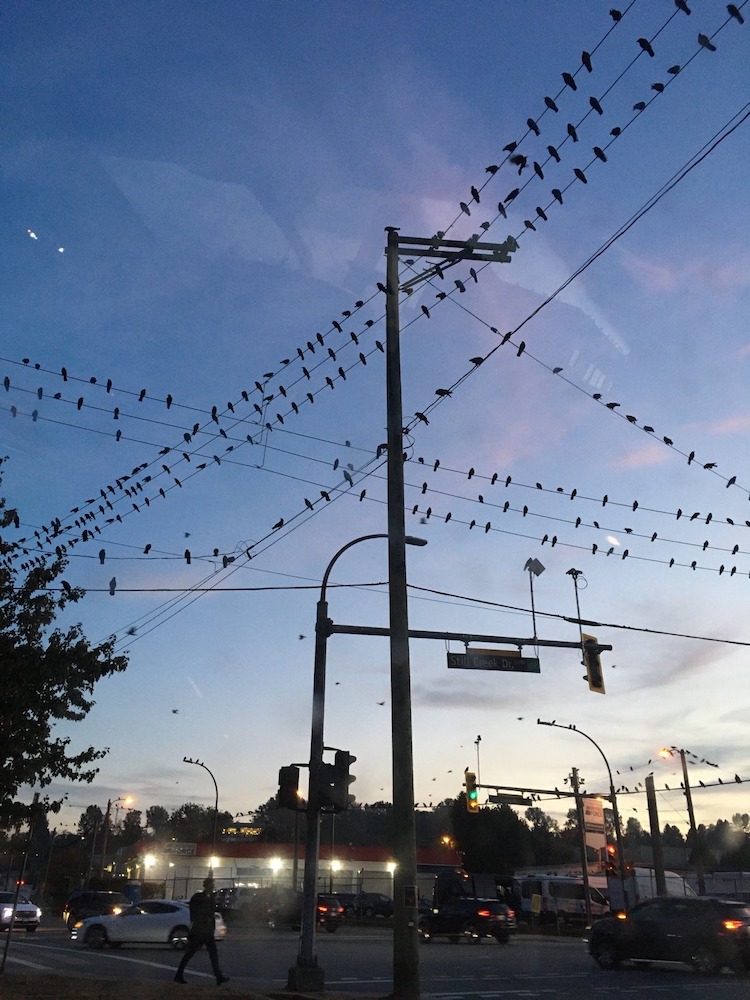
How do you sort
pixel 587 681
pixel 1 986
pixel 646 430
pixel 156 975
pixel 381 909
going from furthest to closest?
pixel 381 909, pixel 587 681, pixel 156 975, pixel 646 430, pixel 1 986

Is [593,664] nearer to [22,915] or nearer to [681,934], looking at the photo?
[681,934]

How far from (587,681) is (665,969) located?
23.7 feet

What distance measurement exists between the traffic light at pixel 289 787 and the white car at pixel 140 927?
12443 millimetres

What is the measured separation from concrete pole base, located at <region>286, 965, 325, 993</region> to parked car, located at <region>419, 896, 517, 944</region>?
19589 millimetres

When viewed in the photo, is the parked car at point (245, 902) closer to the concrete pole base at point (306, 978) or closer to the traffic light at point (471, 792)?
the traffic light at point (471, 792)

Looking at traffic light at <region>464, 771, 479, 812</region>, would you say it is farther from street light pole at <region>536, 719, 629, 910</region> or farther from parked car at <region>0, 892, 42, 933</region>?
parked car at <region>0, 892, 42, 933</region>

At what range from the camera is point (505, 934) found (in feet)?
102

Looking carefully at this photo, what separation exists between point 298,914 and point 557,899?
829 inches

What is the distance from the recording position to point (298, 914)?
3675 centimetres

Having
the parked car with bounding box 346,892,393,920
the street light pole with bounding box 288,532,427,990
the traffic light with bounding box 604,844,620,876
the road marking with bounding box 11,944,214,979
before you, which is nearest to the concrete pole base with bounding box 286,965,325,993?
the street light pole with bounding box 288,532,427,990

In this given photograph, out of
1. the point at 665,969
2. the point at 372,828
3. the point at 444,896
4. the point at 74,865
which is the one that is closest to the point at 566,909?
the point at 444,896

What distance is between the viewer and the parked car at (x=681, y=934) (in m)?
18.1

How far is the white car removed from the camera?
960 inches

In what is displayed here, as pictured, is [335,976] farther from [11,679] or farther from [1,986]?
[11,679]
